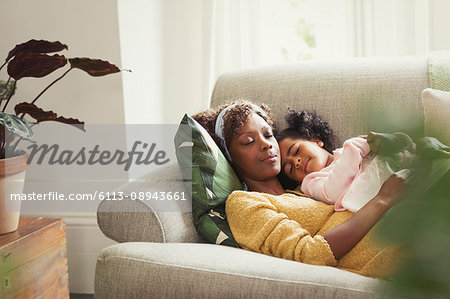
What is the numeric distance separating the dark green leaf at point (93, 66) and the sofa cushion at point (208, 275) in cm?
80

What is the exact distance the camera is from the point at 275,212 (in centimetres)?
136

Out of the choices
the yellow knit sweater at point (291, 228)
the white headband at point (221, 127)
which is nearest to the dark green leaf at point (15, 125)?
the white headband at point (221, 127)

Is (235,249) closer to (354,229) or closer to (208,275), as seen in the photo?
(208,275)

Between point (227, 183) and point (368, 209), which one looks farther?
point (227, 183)

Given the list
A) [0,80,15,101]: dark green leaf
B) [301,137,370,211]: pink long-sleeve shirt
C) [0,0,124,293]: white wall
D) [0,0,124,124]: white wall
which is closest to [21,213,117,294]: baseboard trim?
[0,0,124,293]: white wall

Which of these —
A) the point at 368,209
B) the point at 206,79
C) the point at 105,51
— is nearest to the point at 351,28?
the point at 206,79

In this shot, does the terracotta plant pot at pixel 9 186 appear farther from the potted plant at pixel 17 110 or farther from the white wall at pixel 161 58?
the white wall at pixel 161 58

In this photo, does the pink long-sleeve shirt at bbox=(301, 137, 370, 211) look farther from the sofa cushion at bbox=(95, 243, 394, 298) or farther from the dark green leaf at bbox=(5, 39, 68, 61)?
the dark green leaf at bbox=(5, 39, 68, 61)

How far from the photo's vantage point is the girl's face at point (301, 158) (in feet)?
5.32

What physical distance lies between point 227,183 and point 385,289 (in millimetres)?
1236

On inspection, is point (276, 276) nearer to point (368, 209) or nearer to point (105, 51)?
point (368, 209)

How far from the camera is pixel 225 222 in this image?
1.44 meters

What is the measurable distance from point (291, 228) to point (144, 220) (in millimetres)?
387

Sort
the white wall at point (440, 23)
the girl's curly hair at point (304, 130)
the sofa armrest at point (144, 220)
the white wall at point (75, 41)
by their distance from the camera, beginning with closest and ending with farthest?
the sofa armrest at point (144, 220) < the girl's curly hair at point (304, 130) < the white wall at point (75, 41) < the white wall at point (440, 23)
